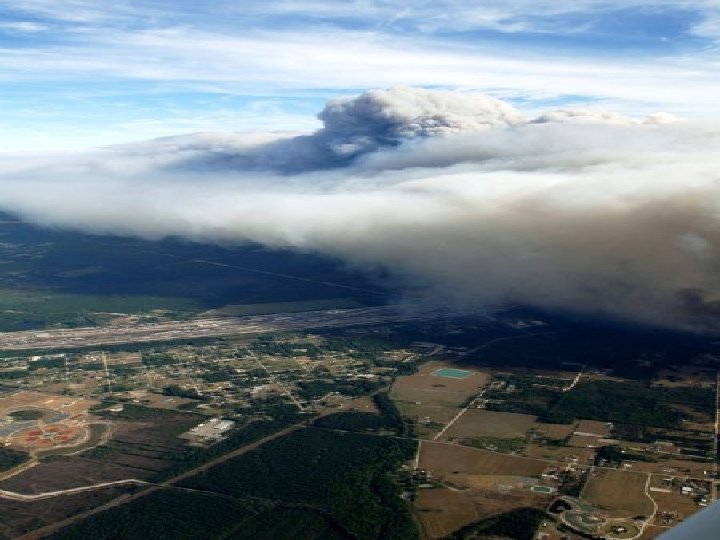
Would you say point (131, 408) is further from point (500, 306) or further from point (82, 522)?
point (500, 306)

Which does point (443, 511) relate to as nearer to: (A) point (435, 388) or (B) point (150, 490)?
(B) point (150, 490)

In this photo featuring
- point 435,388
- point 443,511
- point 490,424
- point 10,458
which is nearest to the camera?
point 443,511

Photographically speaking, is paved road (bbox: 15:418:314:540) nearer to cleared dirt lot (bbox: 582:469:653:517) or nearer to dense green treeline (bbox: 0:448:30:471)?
dense green treeline (bbox: 0:448:30:471)

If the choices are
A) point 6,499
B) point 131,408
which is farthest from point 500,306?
point 6,499

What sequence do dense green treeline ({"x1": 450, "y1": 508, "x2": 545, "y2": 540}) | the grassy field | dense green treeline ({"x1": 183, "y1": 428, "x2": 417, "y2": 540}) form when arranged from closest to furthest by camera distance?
dense green treeline ({"x1": 450, "y1": 508, "x2": 545, "y2": 540}) < the grassy field < dense green treeline ({"x1": 183, "y1": 428, "x2": 417, "y2": 540})

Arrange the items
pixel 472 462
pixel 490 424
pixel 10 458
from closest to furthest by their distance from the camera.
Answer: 1. pixel 472 462
2. pixel 10 458
3. pixel 490 424

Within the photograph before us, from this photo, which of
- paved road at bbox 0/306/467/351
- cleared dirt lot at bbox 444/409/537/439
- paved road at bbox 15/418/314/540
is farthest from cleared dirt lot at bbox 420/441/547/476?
paved road at bbox 0/306/467/351

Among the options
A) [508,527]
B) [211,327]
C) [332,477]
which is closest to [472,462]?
[332,477]
